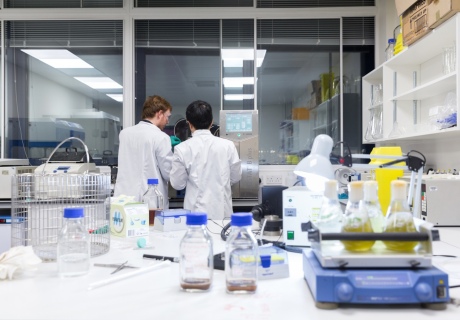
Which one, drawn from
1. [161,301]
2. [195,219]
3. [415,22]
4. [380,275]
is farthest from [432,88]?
[161,301]

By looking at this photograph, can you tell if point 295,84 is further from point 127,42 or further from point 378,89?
point 127,42

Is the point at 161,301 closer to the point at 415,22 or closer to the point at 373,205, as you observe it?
the point at 373,205

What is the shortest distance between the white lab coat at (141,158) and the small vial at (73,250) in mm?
1552

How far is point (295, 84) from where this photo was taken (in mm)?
3990

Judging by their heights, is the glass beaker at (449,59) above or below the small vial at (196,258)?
above

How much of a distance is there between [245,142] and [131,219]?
1.90 meters

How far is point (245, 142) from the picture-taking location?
3262mm

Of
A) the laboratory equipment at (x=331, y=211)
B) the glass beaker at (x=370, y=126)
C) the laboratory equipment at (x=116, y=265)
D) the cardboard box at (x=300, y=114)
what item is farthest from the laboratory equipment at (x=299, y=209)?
the cardboard box at (x=300, y=114)

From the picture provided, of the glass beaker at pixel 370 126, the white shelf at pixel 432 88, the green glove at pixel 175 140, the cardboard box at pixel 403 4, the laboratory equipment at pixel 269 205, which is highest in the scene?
the cardboard box at pixel 403 4

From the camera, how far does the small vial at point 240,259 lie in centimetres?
89

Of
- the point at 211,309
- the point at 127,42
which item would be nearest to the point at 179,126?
the point at 127,42

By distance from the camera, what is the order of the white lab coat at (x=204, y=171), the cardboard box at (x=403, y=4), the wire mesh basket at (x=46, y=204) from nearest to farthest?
the wire mesh basket at (x=46, y=204) < the cardboard box at (x=403, y=4) < the white lab coat at (x=204, y=171)

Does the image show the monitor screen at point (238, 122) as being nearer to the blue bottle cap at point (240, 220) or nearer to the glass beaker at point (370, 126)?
the glass beaker at point (370, 126)

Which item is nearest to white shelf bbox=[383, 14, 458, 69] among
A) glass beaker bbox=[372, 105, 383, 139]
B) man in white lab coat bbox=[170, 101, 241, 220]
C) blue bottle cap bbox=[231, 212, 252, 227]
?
glass beaker bbox=[372, 105, 383, 139]
